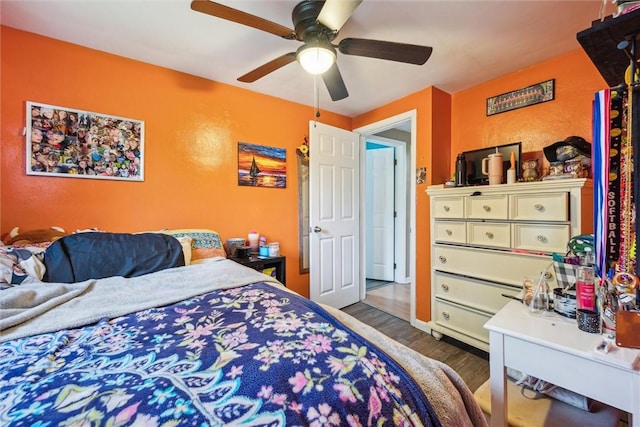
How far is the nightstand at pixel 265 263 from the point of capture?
232cm

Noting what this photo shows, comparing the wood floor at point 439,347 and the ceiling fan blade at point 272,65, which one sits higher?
the ceiling fan blade at point 272,65

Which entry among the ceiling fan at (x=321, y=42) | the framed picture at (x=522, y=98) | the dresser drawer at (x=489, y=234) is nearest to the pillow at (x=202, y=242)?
the ceiling fan at (x=321, y=42)

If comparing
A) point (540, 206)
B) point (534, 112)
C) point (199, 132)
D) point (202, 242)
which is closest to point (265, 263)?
point (202, 242)

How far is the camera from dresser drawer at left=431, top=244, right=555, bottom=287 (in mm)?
1806

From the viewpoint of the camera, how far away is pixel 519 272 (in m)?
1.86

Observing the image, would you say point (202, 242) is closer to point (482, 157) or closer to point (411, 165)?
point (411, 165)

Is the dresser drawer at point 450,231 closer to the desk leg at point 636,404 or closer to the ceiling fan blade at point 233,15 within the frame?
the desk leg at point 636,404

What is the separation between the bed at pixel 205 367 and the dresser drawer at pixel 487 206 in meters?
1.56

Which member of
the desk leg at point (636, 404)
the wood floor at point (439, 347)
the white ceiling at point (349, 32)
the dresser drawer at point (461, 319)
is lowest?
the wood floor at point (439, 347)

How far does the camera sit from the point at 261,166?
2725 millimetres

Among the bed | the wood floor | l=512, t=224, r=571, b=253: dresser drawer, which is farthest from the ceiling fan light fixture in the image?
the wood floor

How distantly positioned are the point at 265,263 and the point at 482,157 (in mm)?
2145

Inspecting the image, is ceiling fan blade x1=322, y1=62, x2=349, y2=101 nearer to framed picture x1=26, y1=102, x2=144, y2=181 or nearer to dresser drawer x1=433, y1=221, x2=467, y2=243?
dresser drawer x1=433, y1=221, x2=467, y2=243

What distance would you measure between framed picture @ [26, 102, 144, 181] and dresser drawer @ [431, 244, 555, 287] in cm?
256
